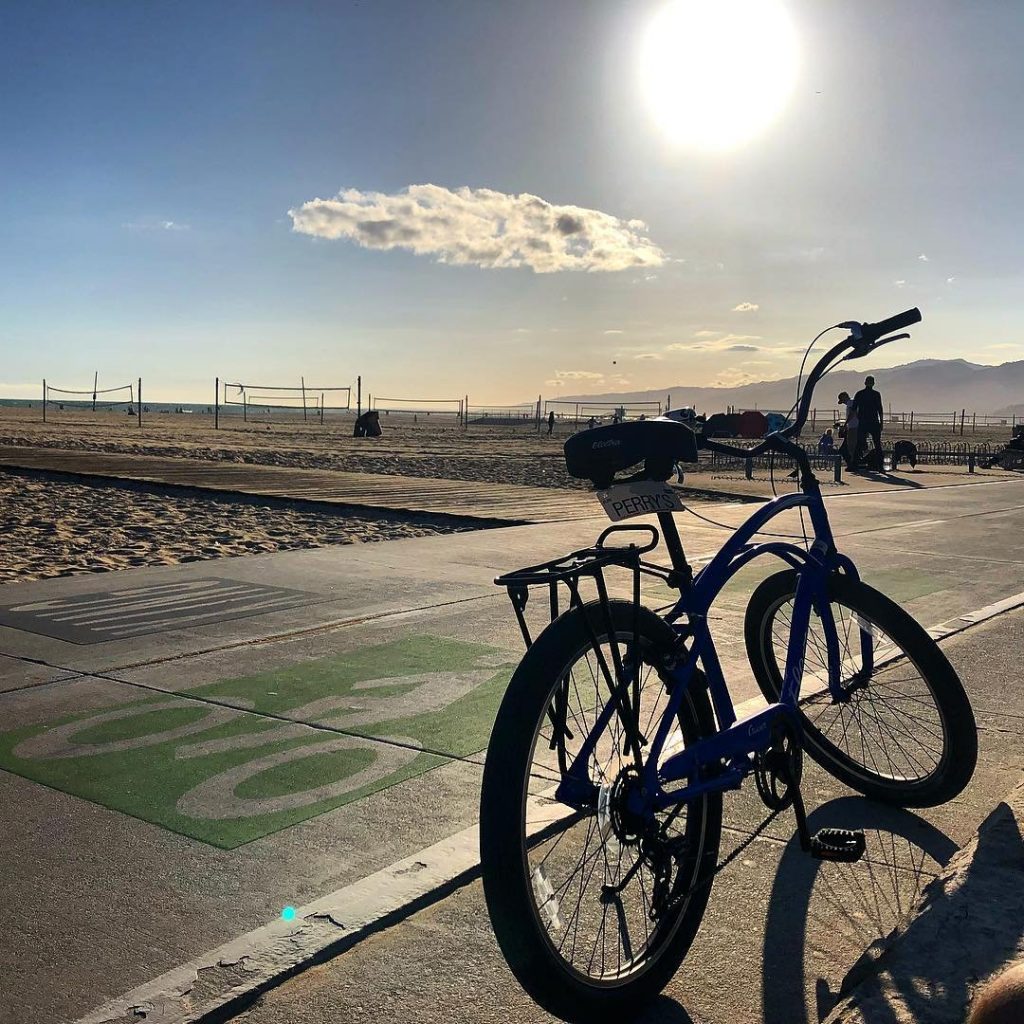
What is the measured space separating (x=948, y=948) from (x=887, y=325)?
6.35 feet

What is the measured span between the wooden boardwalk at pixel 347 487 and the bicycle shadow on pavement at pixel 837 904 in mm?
7906

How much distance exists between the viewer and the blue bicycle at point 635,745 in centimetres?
211

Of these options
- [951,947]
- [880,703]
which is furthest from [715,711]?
[880,703]

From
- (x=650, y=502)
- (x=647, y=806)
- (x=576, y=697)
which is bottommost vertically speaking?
(x=647, y=806)

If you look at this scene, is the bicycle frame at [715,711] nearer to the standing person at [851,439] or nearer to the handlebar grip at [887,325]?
the handlebar grip at [887,325]

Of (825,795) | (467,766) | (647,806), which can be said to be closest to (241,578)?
(467,766)

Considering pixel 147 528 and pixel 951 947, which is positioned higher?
pixel 147 528

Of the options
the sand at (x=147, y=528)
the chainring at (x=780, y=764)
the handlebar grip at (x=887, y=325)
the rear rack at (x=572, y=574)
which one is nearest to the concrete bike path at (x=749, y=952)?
the chainring at (x=780, y=764)

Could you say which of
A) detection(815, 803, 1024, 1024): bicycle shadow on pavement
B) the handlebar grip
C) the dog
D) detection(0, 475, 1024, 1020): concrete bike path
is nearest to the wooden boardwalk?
detection(0, 475, 1024, 1020): concrete bike path

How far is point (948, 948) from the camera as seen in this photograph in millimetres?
2420

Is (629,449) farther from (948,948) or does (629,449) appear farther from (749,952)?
(948,948)

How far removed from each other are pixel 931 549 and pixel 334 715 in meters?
7.38

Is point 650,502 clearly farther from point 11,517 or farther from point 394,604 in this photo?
point 11,517

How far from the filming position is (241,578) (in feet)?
24.5
